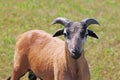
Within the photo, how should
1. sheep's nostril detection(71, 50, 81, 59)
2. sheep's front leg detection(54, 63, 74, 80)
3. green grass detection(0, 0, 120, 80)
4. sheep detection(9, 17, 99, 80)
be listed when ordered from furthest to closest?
green grass detection(0, 0, 120, 80) < sheep's front leg detection(54, 63, 74, 80) < sheep detection(9, 17, 99, 80) < sheep's nostril detection(71, 50, 81, 59)

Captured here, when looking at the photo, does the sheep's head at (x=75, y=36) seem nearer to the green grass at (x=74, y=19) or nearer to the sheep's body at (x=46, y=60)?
the sheep's body at (x=46, y=60)

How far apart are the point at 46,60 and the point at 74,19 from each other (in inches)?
356

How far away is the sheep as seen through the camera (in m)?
8.77

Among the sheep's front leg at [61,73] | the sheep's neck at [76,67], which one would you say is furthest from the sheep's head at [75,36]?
the sheep's front leg at [61,73]

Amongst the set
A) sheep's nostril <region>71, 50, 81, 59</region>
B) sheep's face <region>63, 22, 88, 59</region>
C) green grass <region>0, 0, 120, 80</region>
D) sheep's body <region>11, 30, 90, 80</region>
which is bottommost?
green grass <region>0, 0, 120, 80</region>

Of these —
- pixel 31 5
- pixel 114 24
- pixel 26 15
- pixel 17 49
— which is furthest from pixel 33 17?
pixel 17 49

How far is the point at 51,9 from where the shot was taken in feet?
68.8

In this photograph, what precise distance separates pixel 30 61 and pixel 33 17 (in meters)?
8.90

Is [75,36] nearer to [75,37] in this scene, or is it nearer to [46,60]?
[75,37]

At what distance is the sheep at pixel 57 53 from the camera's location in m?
8.77

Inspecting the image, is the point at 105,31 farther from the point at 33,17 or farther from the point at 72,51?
the point at 72,51

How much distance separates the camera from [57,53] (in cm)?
993

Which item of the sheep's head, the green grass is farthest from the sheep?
the green grass

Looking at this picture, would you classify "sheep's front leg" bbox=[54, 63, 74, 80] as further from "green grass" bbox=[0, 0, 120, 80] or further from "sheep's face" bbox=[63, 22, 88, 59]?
"green grass" bbox=[0, 0, 120, 80]
